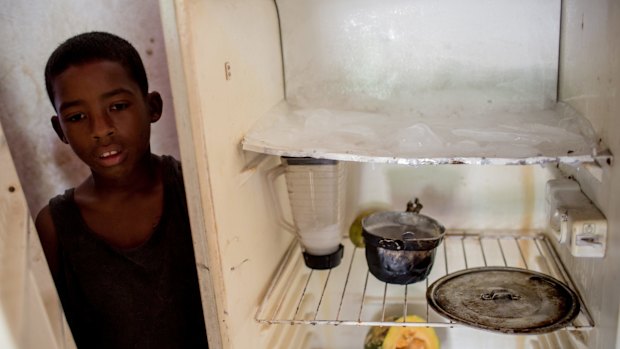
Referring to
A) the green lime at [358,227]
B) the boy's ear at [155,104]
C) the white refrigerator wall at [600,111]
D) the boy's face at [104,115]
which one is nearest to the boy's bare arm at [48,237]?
the boy's face at [104,115]

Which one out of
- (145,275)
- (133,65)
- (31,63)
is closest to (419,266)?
(145,275)

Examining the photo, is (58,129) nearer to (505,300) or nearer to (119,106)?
(119,106)

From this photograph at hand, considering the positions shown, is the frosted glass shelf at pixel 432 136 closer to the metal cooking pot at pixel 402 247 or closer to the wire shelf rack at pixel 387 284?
the metal cooking pot at pixel 402 247

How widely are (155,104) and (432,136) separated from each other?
500 millimetres

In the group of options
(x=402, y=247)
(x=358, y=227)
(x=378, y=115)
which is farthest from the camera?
(x=358, y=227)

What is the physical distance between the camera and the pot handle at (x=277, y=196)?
3.61 feet

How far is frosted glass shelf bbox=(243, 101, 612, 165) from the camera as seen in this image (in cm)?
88

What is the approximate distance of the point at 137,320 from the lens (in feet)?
3.01

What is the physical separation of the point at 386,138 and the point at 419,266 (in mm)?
287

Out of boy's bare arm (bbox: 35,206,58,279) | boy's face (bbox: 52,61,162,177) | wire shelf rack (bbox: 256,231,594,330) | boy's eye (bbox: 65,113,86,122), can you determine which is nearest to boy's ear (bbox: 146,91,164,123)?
boy's face (bbox: 52,61,162,177)

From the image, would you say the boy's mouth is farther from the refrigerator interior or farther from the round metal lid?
the round metal lid

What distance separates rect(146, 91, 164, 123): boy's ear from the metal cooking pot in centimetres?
50

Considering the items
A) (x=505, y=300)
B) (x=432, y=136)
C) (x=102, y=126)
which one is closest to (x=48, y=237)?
(x=102, y=126)

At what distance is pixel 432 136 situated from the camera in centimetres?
100
